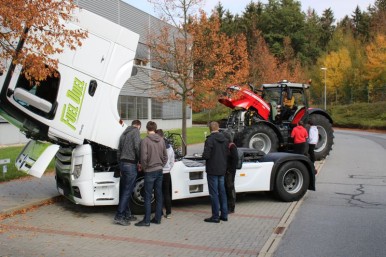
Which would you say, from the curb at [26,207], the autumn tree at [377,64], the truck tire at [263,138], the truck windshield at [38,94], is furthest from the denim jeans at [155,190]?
the autumn tree at [377,64]

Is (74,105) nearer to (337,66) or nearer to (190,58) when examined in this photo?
(190,58)

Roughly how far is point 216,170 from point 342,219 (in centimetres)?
244

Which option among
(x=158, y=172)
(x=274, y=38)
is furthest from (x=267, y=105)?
(x=274, y=38)

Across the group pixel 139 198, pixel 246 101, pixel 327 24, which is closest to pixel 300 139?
pixel 246 101

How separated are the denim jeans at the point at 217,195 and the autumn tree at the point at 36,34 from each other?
127 inches

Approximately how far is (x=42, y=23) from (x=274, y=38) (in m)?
61.7

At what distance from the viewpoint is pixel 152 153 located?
7.90 m

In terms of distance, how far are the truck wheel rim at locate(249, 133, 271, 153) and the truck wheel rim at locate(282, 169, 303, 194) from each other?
577 centimetres

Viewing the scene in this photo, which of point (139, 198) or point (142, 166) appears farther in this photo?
point (139, 198)

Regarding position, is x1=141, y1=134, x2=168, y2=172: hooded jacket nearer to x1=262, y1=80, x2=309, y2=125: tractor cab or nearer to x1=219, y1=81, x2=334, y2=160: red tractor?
x1=219, y1=81, x2=334, y2=160: red tractor

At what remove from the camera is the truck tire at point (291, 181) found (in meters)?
9.76

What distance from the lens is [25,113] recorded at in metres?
7.75

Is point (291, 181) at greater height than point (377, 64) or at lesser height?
lesser

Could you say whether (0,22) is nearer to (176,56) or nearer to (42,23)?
(42,23)
